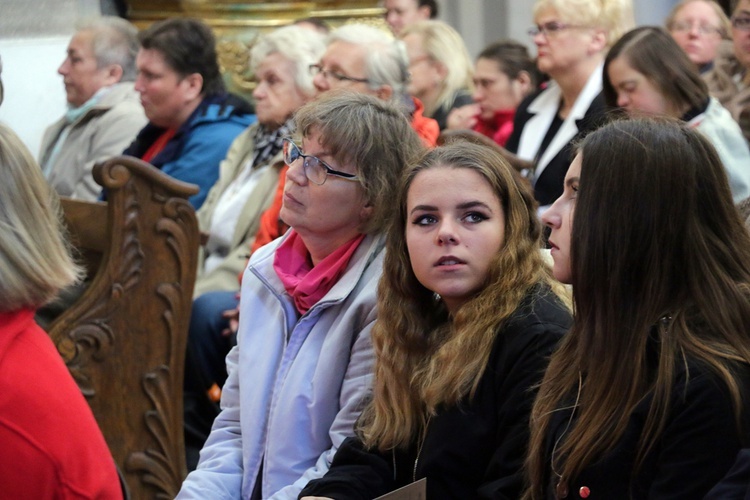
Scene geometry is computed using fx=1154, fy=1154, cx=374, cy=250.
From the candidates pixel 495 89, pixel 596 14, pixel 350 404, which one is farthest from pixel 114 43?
pixel 350 404

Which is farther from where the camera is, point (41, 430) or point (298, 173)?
point (298, 173)

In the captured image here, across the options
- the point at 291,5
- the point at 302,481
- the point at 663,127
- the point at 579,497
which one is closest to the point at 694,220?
the point at 663,127

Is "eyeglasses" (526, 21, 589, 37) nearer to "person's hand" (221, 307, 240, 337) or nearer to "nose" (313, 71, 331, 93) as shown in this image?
→ "nose" (313, 71, 331, 93)

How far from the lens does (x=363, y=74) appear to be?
417cm

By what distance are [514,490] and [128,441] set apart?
85.4 inches

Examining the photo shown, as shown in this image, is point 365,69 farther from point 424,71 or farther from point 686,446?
point 686,446

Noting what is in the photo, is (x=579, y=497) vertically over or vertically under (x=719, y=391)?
under

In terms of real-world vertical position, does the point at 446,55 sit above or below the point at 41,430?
below

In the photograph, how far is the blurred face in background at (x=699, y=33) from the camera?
5.95 meters

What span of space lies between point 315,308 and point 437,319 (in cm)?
31

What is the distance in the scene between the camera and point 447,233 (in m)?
2.23

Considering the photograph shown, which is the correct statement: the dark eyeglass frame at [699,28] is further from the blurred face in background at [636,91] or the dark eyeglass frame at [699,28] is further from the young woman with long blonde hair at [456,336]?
the young woman with long blonde hair at [456,336]

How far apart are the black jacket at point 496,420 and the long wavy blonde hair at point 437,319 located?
1.1 inches

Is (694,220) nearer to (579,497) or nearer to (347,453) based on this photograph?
(579,497)
